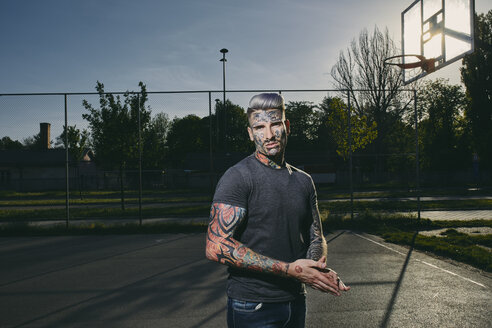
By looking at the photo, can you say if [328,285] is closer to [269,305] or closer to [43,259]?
[269,305]

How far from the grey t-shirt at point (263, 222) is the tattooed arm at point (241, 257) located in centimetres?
5

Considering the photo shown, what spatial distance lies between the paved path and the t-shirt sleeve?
9.58 ft

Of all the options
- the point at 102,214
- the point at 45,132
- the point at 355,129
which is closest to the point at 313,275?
the point at 45,132

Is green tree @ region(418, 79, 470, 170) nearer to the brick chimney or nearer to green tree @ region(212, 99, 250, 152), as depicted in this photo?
green tree @ region(212, 99, 250, 152)

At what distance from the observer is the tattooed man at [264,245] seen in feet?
5.24

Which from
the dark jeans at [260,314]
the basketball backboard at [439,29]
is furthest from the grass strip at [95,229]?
the dark jeans at [260,314]

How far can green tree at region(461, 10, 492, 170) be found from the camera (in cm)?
3353

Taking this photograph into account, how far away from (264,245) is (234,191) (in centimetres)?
30

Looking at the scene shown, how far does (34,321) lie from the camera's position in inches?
169

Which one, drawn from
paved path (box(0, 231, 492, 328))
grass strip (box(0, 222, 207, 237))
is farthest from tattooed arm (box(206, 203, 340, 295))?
grass strip (box(0, 222, 207, 237))

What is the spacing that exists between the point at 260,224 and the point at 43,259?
7722 mm

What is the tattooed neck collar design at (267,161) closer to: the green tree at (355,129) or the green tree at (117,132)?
the green tree at (117,132)

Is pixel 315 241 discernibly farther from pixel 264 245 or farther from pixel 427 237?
pixel 427 237

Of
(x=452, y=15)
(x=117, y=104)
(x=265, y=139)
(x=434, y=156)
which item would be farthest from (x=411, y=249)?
(x=434, y=156)
